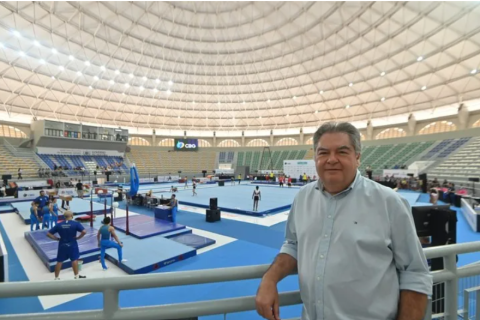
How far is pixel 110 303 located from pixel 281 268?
1183 mm

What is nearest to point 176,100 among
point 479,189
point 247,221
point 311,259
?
point 247,221

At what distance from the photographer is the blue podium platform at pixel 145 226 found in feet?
34.5

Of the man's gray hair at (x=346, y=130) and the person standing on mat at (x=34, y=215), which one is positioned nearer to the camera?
the man's gray hair at (x=346, y=130)

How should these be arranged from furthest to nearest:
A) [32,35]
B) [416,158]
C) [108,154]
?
[108,154]
[416,158]
[32,35]

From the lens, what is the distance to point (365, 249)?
134 centimetres

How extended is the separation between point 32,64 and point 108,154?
58.4 feet

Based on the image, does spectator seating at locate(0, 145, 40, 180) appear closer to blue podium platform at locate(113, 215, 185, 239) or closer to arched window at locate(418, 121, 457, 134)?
blue podium platform at locate(113, 215, 185, 239)

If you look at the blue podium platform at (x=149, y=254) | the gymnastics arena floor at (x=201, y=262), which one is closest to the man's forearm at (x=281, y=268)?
the gymnastics arena floor at (x=201, y=262)

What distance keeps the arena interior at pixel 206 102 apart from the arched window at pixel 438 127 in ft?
0.55

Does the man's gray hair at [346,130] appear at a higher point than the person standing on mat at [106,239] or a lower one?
higher

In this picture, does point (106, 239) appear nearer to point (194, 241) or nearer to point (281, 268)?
point (194, 241)

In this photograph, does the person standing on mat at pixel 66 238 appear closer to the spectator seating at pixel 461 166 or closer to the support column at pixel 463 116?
the spectator seating at pixel 461 166

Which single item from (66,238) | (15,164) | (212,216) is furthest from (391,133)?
(15,164)

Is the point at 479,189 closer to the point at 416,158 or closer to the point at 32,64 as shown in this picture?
the point at 416,158
